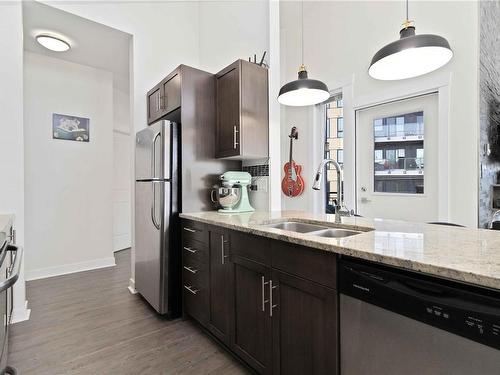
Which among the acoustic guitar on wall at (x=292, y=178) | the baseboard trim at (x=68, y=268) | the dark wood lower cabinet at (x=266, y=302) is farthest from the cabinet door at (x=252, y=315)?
the baseboard trim at (x=68, y=268)

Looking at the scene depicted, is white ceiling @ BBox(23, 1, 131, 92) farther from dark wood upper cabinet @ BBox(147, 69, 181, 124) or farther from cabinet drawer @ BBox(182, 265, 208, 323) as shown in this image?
cabinet drawer @ BBox(182, 265, 208, 323)

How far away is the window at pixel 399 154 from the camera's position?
114 inches

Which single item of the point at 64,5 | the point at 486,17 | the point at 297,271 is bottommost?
the point at 297,271

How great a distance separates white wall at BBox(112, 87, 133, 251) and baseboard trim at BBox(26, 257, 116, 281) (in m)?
0.77

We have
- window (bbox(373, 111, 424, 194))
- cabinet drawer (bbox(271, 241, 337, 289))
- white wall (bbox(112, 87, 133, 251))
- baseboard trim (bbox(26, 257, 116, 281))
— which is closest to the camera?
cabinet drawer (bbox(271, 241, 337, 289))

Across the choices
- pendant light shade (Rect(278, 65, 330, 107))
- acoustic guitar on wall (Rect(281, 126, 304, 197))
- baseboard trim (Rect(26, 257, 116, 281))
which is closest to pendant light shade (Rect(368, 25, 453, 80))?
pendant light shade (Rect(278, 65, 330, 107))

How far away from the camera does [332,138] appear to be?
3820 mm

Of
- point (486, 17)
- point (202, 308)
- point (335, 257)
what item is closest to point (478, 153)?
point (486, 17)

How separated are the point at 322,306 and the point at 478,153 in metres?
2.26

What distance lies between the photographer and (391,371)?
38.8 inches

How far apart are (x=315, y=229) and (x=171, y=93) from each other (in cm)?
183

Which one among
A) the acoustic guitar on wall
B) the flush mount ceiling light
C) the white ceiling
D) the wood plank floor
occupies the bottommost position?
the wood plank floor

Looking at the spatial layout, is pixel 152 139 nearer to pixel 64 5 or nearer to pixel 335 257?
pixel 64 5

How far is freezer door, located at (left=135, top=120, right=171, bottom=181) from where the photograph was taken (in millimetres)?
2317
